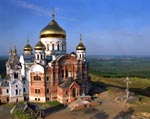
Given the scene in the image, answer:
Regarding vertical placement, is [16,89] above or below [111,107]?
above

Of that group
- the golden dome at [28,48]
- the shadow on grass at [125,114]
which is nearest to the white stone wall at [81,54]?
the golden dome at [28,48]

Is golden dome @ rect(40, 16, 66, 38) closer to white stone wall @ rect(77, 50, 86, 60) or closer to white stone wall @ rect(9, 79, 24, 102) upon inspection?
white stone wall @ rect(77, 50, 86, 60)

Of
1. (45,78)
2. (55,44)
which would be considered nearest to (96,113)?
(45,78)

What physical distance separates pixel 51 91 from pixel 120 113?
34.5ft

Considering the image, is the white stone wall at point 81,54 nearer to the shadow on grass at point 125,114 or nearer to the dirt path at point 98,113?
the dirt path at point 98,113

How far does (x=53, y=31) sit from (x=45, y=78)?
7.69m

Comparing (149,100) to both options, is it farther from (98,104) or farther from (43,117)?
(43,117)

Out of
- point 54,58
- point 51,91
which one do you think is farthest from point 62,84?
point 54,58

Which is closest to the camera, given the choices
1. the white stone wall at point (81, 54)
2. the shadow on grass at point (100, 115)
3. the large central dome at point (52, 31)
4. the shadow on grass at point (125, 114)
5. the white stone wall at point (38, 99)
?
the shadow on grass at point (125, 114)

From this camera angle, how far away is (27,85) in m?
33.6

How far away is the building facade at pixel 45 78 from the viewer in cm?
3212

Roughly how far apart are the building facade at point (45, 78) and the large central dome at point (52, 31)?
15cm

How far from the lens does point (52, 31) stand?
36094mm

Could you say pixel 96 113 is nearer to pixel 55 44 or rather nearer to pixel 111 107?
pixel 111 107
